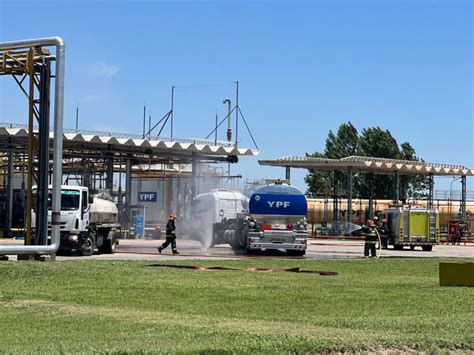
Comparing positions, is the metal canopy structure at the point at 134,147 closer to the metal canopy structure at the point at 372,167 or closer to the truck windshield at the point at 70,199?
the metal canopy structure at the point at 372,167

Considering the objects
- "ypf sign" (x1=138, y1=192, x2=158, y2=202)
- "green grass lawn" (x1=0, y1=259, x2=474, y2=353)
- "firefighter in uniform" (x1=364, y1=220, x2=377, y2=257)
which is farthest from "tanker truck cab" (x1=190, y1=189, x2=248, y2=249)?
"ypf sign" (x1=138, y1=192, x2=158, y2=202)

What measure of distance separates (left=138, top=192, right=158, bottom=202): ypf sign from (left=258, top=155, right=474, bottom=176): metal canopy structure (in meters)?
12.0

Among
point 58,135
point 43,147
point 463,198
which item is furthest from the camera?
point 463,198

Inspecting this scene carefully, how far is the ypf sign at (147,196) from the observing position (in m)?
76.8

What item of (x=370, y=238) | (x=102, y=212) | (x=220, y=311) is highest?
(x=102, y=212)

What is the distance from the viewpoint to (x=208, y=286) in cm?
1992

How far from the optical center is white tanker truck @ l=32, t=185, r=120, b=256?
34500 mm

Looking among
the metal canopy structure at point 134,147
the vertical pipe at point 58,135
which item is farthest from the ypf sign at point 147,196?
the vertical pipe at point 58,135

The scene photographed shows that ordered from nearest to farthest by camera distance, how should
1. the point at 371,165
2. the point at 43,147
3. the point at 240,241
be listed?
the point at 43,147
the point at 240,241
the point at 371,165

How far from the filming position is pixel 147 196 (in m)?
77.3

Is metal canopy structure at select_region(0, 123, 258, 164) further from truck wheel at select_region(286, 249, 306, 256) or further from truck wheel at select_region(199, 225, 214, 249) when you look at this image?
truck wheel at select_region(286, 249, 306, 256)

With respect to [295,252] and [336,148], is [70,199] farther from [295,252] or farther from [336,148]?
[336,148]

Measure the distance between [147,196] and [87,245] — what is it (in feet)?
138

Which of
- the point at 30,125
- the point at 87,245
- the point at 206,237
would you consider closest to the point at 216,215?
the point at 206,237
